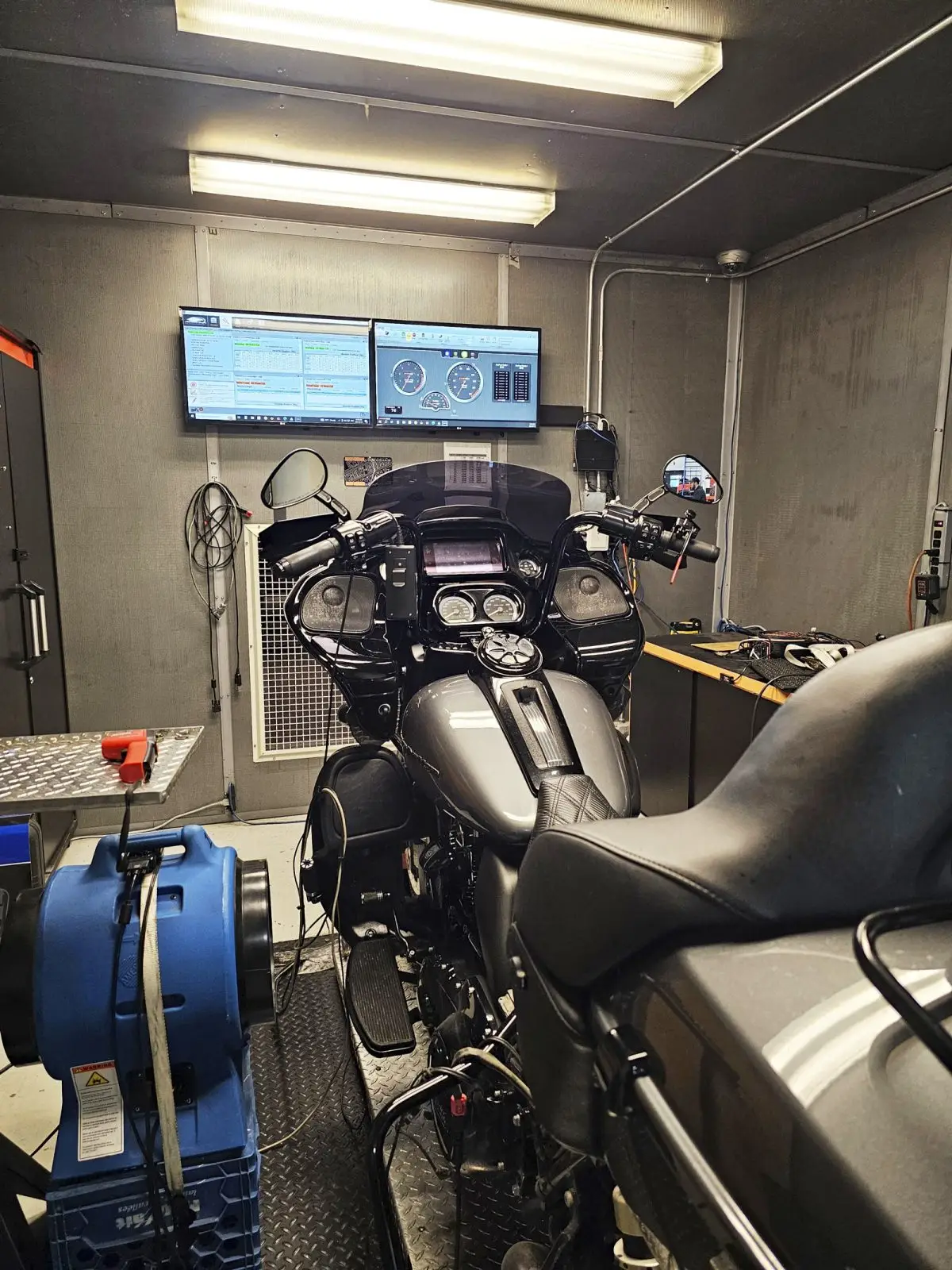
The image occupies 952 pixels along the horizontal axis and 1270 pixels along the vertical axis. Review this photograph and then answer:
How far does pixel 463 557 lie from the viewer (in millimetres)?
1751

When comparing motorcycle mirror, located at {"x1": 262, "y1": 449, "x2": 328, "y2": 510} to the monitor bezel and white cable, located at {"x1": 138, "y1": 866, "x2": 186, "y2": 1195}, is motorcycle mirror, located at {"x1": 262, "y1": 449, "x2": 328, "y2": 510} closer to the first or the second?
white cable, located at {"x1": 138, "y1": 866, "x2": 186, "y2": 1195}

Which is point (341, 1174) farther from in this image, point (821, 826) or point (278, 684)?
point (278, 684)

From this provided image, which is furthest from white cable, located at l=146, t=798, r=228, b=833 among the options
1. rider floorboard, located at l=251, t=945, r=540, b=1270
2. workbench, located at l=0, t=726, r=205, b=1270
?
workbench, located at l=0, t=726, r=205, b=1270

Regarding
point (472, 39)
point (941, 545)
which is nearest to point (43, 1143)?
point (472, 39)

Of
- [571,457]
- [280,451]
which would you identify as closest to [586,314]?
[571,457]

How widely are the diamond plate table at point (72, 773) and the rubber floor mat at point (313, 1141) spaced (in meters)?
0.90

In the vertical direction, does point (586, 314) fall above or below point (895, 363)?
above

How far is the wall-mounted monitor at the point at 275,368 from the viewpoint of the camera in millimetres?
3205

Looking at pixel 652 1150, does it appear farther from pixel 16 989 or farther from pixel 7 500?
pixel 7 500

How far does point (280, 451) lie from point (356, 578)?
195 cm

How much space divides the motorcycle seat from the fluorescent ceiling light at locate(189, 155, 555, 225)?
2.93 metres

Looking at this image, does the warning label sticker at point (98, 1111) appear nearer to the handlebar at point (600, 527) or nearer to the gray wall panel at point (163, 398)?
the handlebar at point (600, 527)

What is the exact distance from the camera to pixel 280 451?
3.43 m

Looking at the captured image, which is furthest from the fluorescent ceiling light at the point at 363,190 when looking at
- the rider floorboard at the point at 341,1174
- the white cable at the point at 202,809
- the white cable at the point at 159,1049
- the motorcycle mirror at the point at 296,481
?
the rider floorboard at the point at 341,1174
